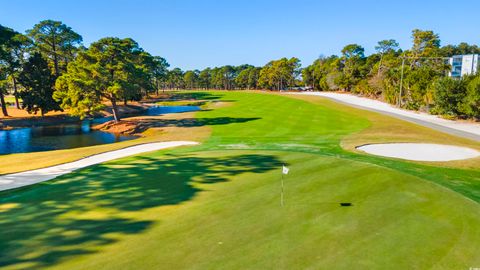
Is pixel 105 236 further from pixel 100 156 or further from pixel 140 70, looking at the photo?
pixel 140 70

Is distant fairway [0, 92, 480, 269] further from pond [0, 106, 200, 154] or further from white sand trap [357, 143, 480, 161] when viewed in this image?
pond [0, 106, 200, 154]

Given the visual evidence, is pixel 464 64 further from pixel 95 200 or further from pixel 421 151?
pixel 95 200

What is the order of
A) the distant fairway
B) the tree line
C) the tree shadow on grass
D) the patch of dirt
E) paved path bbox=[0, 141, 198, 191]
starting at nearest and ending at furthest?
the distant fairway → the tree shadow on grass → paved path bbox=[0, 141, 198, 191] → the tree line → the patch of dirt

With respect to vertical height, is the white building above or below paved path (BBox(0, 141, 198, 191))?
above

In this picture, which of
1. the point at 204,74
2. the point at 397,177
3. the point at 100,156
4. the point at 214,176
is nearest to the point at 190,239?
the point at 214,176

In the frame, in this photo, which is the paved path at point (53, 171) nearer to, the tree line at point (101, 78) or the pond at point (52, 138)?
the pond at point (52, 138)

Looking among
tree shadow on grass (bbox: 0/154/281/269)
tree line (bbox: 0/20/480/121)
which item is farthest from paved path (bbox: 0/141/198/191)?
tree line (bbox: 0/20/480/121)

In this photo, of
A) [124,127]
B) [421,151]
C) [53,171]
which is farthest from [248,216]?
[124,127]
